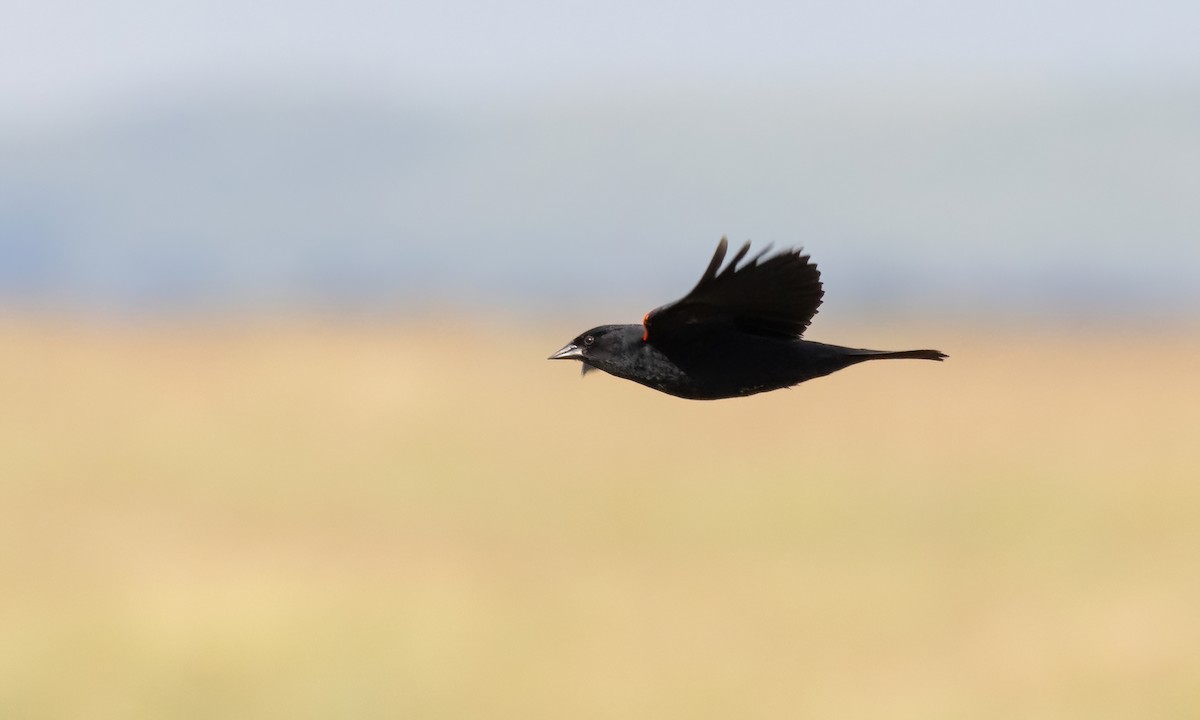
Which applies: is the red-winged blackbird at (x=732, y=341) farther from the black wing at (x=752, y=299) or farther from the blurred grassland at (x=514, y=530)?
the blurred grassland at (x=514, y=530)

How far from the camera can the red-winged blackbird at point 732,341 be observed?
585cm

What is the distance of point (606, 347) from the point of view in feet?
20.5

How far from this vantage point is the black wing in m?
5.76

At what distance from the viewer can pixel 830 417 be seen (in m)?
70.1

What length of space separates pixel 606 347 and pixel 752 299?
0.62 meters

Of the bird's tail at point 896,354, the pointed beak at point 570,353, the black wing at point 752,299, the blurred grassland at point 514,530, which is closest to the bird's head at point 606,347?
the pointed beak at point 570,353

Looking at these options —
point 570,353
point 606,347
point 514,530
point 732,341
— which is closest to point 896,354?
point 732,341

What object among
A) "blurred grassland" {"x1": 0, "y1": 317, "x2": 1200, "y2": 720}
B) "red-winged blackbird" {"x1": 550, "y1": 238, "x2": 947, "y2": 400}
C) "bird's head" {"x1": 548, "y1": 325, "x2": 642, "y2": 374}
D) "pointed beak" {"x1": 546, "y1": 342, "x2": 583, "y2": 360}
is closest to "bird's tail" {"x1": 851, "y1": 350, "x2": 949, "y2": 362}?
"red-winged blackbird" {"x1": 550, "y1": 238, "x2": 947, "y2": 400}

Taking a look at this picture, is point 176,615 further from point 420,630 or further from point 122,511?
point 122,511

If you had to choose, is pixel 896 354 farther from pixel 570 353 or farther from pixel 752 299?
pixel 570 353

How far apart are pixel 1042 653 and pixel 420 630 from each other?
1633 centimetres

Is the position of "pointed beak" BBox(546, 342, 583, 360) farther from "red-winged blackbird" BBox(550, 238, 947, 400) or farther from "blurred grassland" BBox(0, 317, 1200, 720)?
"blurred grassland" BBox(0, 317, 1200, 720)

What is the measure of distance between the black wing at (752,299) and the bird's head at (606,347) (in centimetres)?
19

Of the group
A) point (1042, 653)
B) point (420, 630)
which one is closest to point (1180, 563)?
point (1042, 653)
